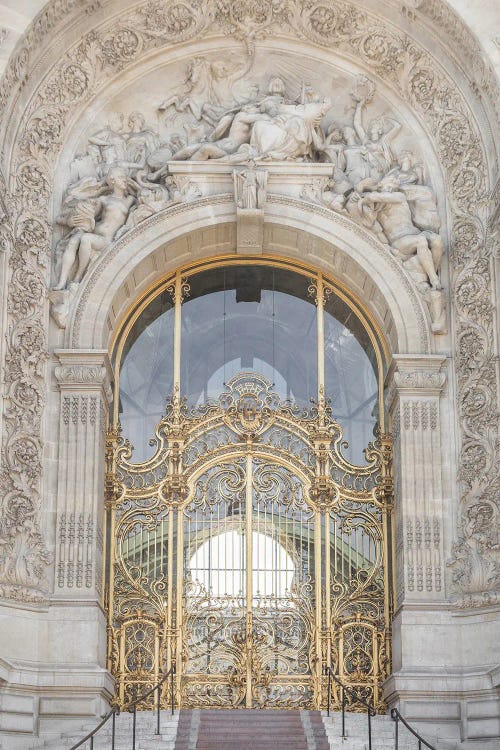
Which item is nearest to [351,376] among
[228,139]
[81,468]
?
[228,139]

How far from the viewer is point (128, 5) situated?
19.2 metres

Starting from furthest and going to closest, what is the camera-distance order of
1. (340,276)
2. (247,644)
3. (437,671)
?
(340,276) < (247,644) < (437,671)

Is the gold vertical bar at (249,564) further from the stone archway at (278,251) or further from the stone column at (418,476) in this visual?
the stone archway at (278,251)

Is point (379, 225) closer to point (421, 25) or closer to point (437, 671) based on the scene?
point (421, 25)

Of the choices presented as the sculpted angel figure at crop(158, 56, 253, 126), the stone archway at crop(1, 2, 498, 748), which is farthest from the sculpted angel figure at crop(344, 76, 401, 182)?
the sculpted angel figure at crop(158, 56, 253, 126)

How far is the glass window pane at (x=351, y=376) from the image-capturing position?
19.2m

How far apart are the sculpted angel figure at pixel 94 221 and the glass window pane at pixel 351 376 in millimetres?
3325

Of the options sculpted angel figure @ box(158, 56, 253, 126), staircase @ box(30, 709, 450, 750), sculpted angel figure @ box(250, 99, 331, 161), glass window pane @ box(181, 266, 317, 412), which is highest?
sculpted angel figure @ box(158, 56, 253, 126)

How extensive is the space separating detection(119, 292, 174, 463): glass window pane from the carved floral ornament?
5.03ft

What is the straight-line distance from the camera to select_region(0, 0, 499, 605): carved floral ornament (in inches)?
680

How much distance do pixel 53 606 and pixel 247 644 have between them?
271cm

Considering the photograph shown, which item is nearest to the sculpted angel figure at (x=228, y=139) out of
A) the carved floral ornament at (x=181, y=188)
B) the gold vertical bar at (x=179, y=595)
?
the carved floral ornament at (x=181, y=188)

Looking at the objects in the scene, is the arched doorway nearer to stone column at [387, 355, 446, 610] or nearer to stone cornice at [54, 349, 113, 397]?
stone column at [387, 355, 446, 610]

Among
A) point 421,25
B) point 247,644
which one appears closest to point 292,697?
point 247,644
